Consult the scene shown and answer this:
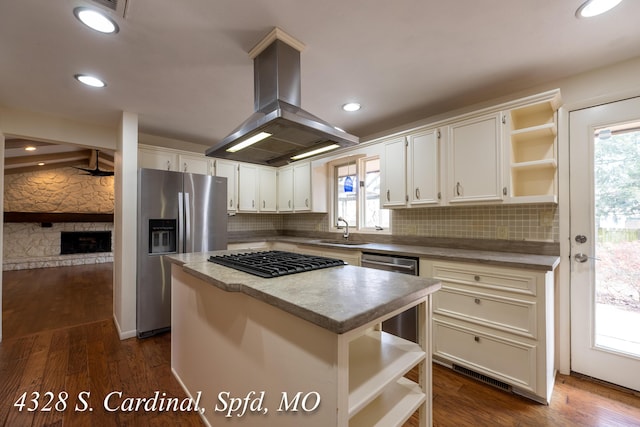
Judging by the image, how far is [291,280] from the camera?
124cm

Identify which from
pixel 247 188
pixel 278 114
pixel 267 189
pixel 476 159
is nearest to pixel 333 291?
pixel 278 114

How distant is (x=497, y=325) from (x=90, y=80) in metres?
3.60

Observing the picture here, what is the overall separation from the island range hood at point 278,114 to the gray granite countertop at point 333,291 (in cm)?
82

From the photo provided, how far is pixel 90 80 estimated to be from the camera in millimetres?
2109

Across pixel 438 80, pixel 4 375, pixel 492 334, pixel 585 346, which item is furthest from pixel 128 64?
pixel 585 346

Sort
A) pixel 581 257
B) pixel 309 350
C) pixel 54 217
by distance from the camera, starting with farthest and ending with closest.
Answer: pixel 54 217 → pixel 581 257 → pixel 309 350

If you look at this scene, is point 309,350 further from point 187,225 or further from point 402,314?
point 187,225

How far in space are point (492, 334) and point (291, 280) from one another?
5.29ft

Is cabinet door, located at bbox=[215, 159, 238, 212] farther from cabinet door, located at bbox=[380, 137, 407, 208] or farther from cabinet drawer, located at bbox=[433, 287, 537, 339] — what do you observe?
cabinet drawer, located at bbox=[433, 287, 537, 339]

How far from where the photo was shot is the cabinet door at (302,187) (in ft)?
12.8

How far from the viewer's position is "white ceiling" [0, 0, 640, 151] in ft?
4.66

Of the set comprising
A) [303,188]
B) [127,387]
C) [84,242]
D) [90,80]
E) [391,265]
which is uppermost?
[90,80]

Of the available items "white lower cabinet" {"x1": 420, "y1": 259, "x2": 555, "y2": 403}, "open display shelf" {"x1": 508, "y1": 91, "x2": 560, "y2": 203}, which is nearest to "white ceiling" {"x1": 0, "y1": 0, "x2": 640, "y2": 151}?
"open display shelf" {"x1": 508, "y1": 91, "x2": 560, "y2": 203}

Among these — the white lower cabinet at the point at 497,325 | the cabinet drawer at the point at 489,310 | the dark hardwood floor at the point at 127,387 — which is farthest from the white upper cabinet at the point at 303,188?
the dark hardwood floor at the point at 127,387
